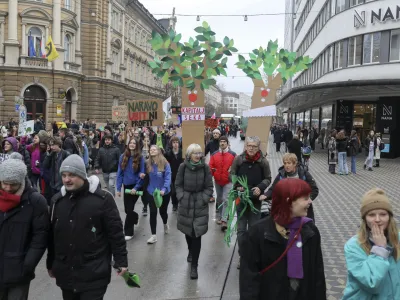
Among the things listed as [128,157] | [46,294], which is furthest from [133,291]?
A: [128,157]

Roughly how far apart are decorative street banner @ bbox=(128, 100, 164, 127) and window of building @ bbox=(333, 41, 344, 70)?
755 inches

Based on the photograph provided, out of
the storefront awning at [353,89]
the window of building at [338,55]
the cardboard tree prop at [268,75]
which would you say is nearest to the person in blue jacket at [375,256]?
the cardboard tree prop at [268,75]

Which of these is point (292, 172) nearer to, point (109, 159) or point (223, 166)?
point (223, 166)

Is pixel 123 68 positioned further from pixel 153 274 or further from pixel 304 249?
pixel 304 249

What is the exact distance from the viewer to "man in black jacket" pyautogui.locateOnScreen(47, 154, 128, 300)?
11.3ft

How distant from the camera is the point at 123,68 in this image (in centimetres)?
4612

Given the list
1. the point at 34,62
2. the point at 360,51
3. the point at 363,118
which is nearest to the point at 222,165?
the point at 360,51

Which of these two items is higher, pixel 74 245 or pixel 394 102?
pixel 394 102

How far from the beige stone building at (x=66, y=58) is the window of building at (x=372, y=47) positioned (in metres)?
21.8

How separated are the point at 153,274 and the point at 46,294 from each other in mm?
1443

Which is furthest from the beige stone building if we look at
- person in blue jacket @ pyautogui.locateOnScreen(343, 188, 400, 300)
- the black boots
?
person in blue jacket @ pyautogui.locateOnScreen(343, 188, 400, 300)

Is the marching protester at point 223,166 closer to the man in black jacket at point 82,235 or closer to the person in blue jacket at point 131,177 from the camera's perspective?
the person in blue jacket at point 131,177

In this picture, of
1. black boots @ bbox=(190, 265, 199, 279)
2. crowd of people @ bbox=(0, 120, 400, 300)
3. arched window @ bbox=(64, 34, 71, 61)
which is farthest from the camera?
arched window @ bbox=(64, 34, 71, 61)

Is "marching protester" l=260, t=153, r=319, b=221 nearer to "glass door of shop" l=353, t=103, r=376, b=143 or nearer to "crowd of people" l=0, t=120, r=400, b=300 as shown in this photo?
"crowd of people" l=0, t=120, r=400, b=300
